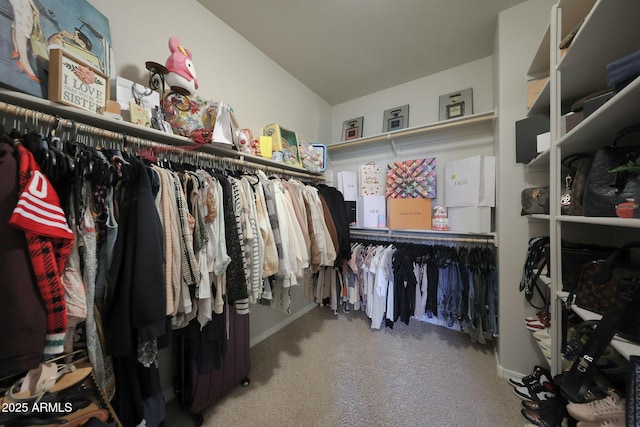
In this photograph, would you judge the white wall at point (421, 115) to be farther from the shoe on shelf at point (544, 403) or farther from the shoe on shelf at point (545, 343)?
the shoe on shelf at point (544, 403)

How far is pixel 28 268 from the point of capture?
597mm

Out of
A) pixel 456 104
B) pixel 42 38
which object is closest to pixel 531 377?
pixel 456 104

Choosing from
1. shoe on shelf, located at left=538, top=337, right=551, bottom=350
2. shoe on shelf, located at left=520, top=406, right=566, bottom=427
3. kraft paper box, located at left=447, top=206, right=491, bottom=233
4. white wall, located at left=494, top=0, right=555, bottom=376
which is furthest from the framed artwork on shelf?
shoe on shelf, located at left=520, top=406, right=566, bottom=427

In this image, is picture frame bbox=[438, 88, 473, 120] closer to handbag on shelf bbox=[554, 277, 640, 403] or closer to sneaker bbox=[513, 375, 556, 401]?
handbag on shelf bbox=[554, 277, 640, 403]

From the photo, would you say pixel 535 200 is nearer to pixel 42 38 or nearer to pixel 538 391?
pixel 538 391

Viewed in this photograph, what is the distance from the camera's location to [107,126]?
101 centimetres

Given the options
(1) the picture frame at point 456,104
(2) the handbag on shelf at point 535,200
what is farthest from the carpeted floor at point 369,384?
(1) the picture frame at point 456,104

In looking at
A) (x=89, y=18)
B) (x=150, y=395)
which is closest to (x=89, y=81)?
(x=89, y=18)

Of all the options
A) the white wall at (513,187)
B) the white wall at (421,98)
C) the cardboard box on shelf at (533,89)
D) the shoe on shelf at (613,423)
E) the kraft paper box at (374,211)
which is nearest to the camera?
the shoe on shelf at (613,423)

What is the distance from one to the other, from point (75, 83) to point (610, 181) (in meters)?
2.13

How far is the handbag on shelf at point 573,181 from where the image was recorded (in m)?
0.98

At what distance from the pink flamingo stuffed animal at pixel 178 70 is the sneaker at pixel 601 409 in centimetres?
239

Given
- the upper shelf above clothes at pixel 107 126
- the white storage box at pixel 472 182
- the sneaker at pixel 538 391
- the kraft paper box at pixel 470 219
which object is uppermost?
the upper shelf above clothes at pixel 107 126

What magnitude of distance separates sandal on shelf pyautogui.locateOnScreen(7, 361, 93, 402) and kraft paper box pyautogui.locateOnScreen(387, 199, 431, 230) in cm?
222
